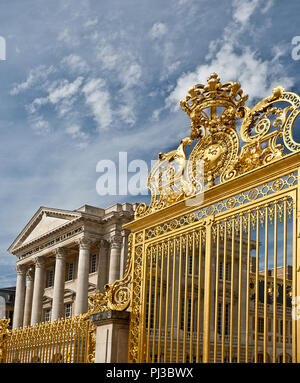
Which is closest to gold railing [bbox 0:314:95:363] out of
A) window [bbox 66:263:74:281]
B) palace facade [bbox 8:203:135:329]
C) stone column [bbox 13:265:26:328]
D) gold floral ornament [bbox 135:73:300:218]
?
gold floral ornament [bbox 135:73:300:218]

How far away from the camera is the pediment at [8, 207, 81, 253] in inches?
1411

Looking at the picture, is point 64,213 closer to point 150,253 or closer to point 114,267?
point 114,267

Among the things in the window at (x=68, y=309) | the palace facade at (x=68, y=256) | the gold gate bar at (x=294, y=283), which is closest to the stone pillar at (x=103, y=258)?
the palace facade at (x=68, y=256)

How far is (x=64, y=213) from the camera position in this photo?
35688mm

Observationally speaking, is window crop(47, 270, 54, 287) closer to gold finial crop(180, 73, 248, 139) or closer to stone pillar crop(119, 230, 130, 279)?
stone pillar crop(119, 230, 130, 279)

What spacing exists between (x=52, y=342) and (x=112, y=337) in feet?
8.07

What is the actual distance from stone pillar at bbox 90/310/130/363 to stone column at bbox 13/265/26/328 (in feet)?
107

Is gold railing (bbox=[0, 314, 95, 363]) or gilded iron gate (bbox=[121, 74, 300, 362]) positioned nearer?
gilded iron gate (bbox=[121, 74, 300, 362])

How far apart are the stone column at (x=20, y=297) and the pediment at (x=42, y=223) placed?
5.70ft

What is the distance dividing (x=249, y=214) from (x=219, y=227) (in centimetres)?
57

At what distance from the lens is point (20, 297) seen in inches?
1608

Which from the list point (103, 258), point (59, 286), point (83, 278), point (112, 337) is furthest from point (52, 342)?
point (59, 286)
